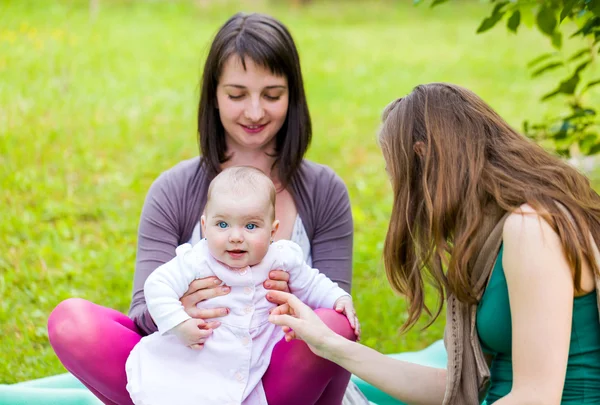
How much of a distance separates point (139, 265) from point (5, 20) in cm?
705

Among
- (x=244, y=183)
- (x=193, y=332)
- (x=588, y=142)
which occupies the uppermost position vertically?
(x=588, y=142)

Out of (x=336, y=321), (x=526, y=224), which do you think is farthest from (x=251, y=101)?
(x=526, y=224)

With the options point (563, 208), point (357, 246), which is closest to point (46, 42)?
point (357, 246)

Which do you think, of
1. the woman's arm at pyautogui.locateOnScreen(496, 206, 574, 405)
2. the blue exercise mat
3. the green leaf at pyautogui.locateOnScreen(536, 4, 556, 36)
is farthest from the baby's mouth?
the green leaf at pyautogui.locateOnScreen(536, 4, 556, 36)

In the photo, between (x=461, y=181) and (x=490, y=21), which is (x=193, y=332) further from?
(x=490, y=21)

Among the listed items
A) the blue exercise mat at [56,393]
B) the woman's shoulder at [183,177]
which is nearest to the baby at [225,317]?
Result: the woman's shoulder at [183,177]

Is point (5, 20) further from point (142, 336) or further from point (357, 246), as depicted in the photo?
point (142, 336)

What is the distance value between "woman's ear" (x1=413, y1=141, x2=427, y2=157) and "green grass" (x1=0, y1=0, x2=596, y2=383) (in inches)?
77.1

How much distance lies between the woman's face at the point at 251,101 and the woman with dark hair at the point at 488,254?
2.50 ft

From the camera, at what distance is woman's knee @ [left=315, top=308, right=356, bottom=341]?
2713 millimetres

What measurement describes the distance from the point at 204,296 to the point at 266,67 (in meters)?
0.91

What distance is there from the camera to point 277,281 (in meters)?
2.73

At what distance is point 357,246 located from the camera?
5.41 m

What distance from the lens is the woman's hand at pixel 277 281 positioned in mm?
2711
